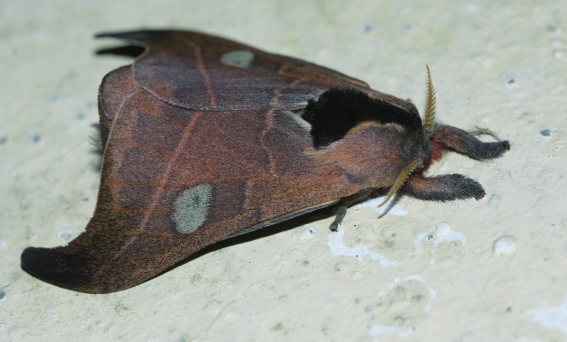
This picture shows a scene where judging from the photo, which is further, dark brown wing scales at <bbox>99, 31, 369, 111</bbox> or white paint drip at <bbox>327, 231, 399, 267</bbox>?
dark brown wing scales at <bbox>99, 31, 369, 111</bbox>

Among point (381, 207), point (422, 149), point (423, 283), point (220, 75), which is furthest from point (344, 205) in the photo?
point (220, 75)

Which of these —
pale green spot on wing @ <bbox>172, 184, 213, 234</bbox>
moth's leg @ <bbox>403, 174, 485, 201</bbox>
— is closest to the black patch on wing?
moth's leg @ <bbox>403, 174, 485, 201</bbox>

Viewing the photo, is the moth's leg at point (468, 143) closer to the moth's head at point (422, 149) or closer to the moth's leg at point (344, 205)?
the moth's head at point (422, 149)

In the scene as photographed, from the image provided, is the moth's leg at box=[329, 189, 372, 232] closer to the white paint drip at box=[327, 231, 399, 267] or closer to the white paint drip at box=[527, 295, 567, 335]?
the white paint drip at box=[327, 231, 399, 267]

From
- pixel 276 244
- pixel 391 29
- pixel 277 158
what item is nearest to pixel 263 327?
pixel 276 244

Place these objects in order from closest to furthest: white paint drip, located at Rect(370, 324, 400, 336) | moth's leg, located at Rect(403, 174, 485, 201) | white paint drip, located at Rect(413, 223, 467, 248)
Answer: white paint drip, located at Rect(370, 324, 400, 336) → white paint drip, located at Rect(413, 223, 467, 248) → moth's leg, located at Rect(403, 174, 485, 201)

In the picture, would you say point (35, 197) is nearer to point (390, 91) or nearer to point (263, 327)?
point (263, 327)

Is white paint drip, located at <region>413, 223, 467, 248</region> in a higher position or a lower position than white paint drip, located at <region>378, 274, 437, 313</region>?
higher
